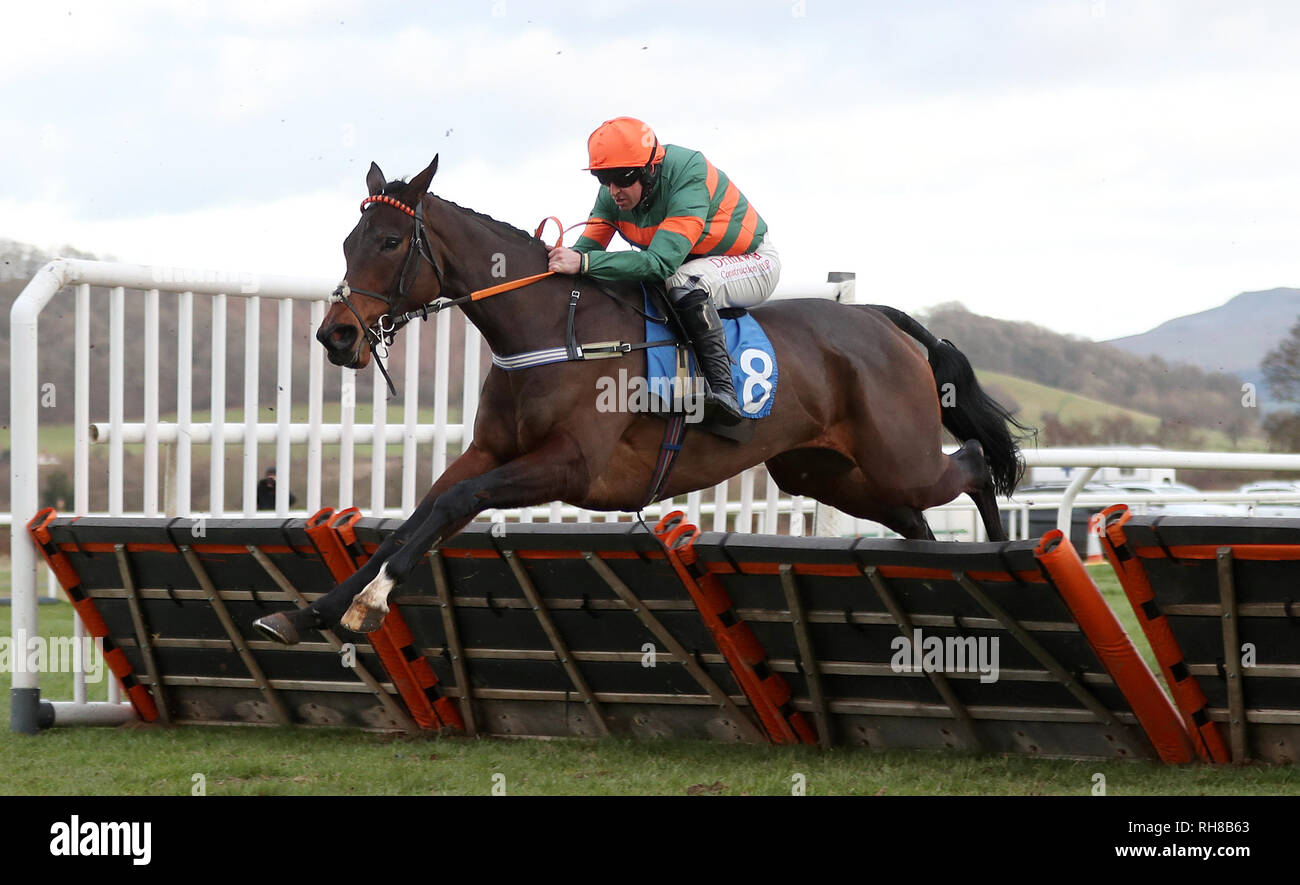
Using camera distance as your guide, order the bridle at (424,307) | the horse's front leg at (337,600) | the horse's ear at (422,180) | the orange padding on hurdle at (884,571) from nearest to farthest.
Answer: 1. the orange padding on hurdle at (884,571)
2. the horse's front leg at (337,600)
3. the bridle at (424,307)
4. the horse's ear at (422,180)

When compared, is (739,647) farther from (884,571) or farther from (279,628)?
(279,628)

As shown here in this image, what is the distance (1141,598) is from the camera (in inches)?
154

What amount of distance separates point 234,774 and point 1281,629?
3228 mm

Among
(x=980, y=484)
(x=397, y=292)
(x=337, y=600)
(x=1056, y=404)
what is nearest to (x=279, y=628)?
(x=337, y=600)

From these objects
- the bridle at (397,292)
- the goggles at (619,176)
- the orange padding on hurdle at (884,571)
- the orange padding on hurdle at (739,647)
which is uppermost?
the goggles at (619,176)

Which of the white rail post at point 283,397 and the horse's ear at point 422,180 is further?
the white rail post at point 283,397

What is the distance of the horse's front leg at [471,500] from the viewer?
13.5 ft

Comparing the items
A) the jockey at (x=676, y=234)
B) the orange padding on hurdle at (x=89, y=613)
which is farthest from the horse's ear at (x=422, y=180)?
the orange padding on hurdle at (x=89, y=613)

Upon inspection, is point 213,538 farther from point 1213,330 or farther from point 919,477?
point 1213,330

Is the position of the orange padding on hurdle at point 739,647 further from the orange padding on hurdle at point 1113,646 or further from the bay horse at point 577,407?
the orange padding on hurdle at point 1113,646

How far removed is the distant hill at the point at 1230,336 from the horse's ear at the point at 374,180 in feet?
38.3

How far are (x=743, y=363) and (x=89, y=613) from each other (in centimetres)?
280

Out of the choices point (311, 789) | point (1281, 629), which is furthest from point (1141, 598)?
point (311, 789)

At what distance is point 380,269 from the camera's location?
176 inches
